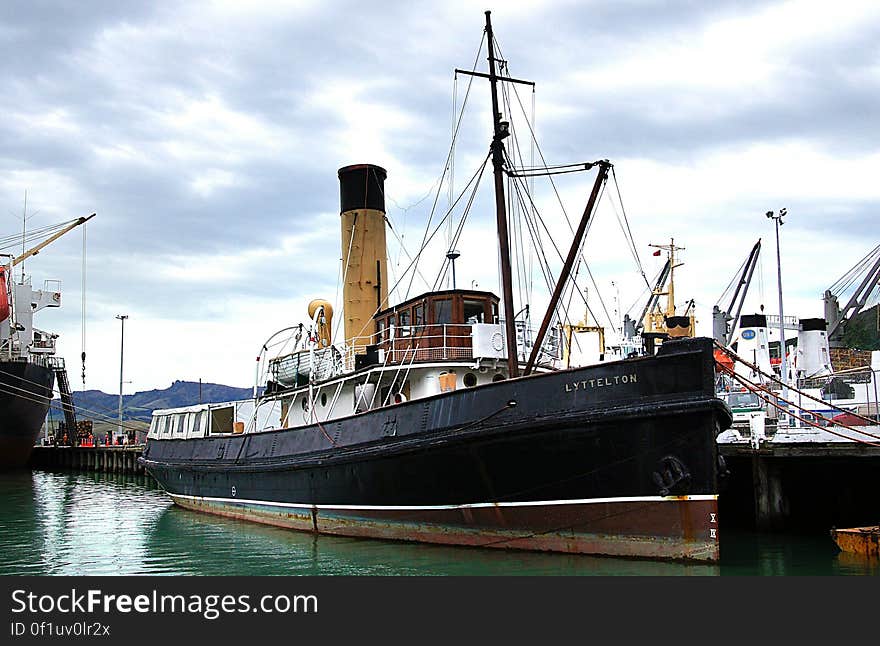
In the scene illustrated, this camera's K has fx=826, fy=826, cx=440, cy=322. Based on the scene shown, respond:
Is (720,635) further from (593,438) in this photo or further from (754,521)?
(754,521)

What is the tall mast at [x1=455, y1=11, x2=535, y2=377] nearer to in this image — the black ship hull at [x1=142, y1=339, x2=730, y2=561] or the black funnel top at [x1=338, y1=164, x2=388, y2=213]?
the black ship hull at [x1=142, y1=339, x2=730, y2=561]

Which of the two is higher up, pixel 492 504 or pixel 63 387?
pixel 63 387

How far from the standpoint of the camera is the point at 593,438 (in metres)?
12.4

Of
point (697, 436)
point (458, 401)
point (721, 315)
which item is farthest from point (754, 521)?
point (721, 315)

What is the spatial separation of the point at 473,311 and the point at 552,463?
465 cm

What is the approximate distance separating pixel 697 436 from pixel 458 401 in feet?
13.0

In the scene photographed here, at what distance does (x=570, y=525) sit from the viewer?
1280 centimetres

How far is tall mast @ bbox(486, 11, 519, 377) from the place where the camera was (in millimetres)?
14522

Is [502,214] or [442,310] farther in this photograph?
[442,310]

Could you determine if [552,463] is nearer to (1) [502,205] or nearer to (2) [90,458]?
(1) [502,205]

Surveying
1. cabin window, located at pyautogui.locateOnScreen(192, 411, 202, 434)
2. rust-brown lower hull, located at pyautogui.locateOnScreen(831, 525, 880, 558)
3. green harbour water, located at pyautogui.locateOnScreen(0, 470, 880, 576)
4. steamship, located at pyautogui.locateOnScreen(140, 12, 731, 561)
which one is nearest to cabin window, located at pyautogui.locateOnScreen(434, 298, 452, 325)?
steamship, located at pyautogui.locateOnScreen(140, 12, 731, 561)

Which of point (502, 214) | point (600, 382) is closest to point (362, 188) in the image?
point (502, 214)

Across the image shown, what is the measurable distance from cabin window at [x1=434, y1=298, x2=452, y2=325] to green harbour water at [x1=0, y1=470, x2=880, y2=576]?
4.37m

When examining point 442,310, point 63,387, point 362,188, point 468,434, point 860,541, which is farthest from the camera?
point 63,387
